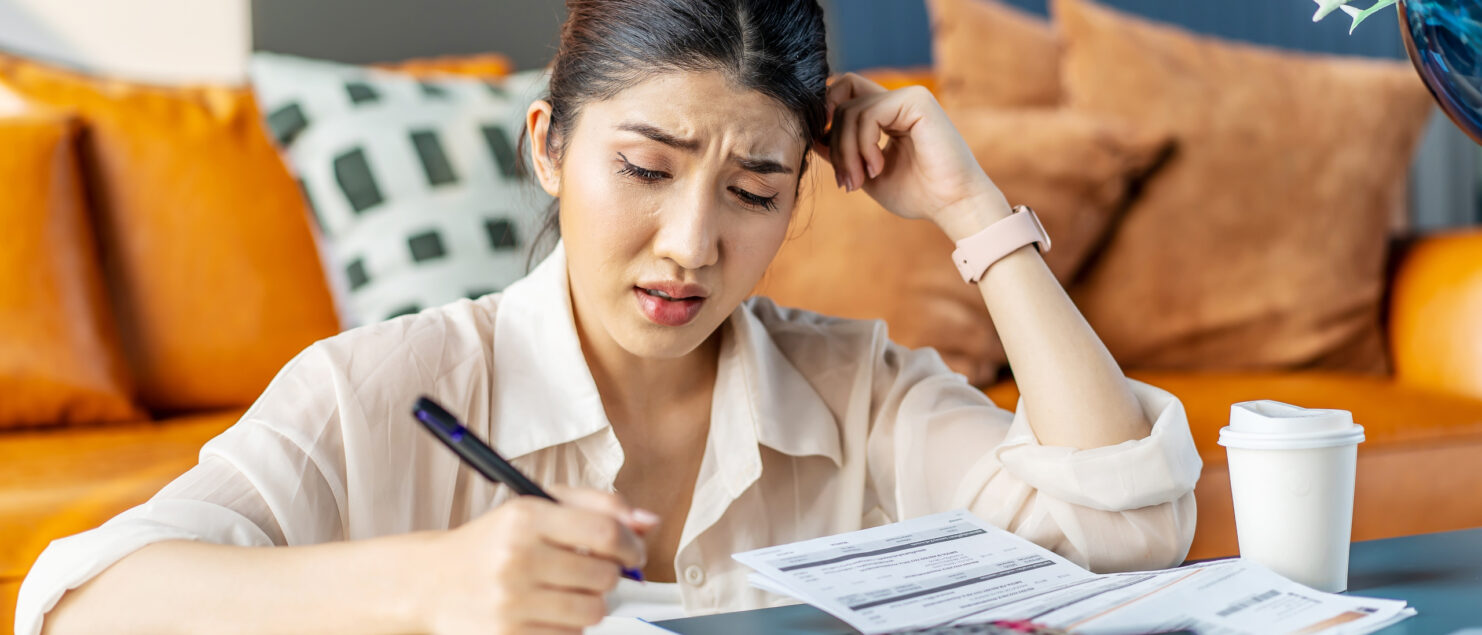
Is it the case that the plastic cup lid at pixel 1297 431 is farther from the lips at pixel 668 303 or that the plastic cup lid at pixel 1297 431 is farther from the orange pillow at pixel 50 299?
the orange pillow at pixel 50 299

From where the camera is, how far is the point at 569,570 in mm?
614

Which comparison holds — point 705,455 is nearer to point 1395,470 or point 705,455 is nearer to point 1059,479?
point 1059,479

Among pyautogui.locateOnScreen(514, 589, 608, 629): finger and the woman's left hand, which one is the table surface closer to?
pyautogui.locateOnScreen(514, 589, 608, 629): finger

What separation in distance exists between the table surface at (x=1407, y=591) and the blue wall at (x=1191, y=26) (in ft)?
5.92

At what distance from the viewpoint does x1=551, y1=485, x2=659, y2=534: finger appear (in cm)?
62

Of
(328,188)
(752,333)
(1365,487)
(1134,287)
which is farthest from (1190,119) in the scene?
(328,188)

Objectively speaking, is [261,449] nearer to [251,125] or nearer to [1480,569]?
[1480,569]

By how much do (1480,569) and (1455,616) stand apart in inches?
5.0

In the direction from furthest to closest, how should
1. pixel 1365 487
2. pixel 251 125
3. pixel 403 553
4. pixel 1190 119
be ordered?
pixel 1190 119, pixel 251 125, pixel 1365 487, pixel 403 553

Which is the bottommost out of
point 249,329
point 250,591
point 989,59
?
point 250,591

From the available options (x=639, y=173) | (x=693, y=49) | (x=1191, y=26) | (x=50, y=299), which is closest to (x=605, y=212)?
(x=639, y=173)

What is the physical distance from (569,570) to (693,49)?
0.53m

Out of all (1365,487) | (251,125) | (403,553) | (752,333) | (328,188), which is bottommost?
(1365,487)

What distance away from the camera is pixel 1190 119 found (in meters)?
2.01
